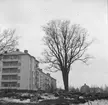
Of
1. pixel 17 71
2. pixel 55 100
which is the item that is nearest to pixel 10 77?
pixel 17 71

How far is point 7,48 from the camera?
28984mm

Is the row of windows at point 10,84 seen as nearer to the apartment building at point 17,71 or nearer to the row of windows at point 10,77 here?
the apartment building at point 17,71

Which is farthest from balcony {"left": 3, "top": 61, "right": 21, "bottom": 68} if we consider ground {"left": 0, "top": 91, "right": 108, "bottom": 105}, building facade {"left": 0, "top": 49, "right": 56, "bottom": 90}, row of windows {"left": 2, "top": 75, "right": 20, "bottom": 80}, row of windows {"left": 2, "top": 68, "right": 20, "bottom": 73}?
ground {"left": 0, "top": 91, "right": 108, "bottom": 105}

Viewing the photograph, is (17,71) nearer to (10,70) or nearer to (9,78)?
(10,70)

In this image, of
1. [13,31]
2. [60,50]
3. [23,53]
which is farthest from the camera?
[23,53]

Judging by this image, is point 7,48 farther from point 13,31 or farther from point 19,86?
point 19,86

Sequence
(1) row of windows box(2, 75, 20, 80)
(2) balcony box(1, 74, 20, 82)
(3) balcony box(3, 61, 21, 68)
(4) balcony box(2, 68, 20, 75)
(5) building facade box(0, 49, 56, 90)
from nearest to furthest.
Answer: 1. (5) building facade box(0, 49, 56, 90)
2. (2) balcony box(1, 74, 20, 82)
3. (1) row of windows box(2, 75, 20, 80)
4. (4) balcony box(2, 68, 20, 75)
5. (3) balcony box(3, 61, 21, 68)

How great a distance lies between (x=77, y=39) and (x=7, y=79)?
4095cm

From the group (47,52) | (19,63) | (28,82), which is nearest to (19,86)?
(28,82)

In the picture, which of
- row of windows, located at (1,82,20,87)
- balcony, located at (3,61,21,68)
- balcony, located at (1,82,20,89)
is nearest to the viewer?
balcony, located at (1,82,20,89)

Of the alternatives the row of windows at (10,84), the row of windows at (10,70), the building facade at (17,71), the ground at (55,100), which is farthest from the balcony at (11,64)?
the ground at (55,100)

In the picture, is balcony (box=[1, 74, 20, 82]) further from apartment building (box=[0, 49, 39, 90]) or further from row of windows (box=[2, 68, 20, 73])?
row of windows (box=[2, 68, 20, 73])

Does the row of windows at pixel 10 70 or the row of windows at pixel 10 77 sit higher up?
the row of windows at pixel 10 70

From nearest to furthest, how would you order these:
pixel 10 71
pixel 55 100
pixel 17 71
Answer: pixel 55 100 < pixel 17 71 < pixel 10 71
